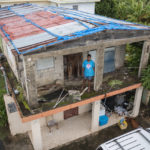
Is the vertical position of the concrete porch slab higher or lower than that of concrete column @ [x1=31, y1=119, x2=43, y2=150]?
lower

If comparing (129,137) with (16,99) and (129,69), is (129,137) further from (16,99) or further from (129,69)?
(16,99)

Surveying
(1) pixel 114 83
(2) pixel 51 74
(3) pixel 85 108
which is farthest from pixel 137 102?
(2) pixel 51 74

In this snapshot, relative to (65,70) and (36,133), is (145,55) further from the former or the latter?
(36,133)

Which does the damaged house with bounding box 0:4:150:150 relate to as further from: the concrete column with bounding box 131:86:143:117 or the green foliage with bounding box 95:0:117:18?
the green foliage with bounding box 95:0:117:18

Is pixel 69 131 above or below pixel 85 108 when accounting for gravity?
below

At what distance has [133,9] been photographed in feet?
70.4

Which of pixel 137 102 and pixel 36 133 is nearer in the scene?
pixel 36 133

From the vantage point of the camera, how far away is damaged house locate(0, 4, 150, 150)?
314 inches

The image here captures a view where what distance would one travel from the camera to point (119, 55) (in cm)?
1213

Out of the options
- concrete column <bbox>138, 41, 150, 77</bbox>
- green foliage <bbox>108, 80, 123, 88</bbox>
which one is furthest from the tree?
green foliage <bbox>108, 80, 123, 88</bbox>

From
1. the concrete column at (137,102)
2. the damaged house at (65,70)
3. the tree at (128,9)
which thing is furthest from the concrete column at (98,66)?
the tree at (128,9)

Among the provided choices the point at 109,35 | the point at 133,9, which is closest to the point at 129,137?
the point at 109,35

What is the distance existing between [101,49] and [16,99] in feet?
17.0

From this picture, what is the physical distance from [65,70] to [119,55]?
4.08 meters
